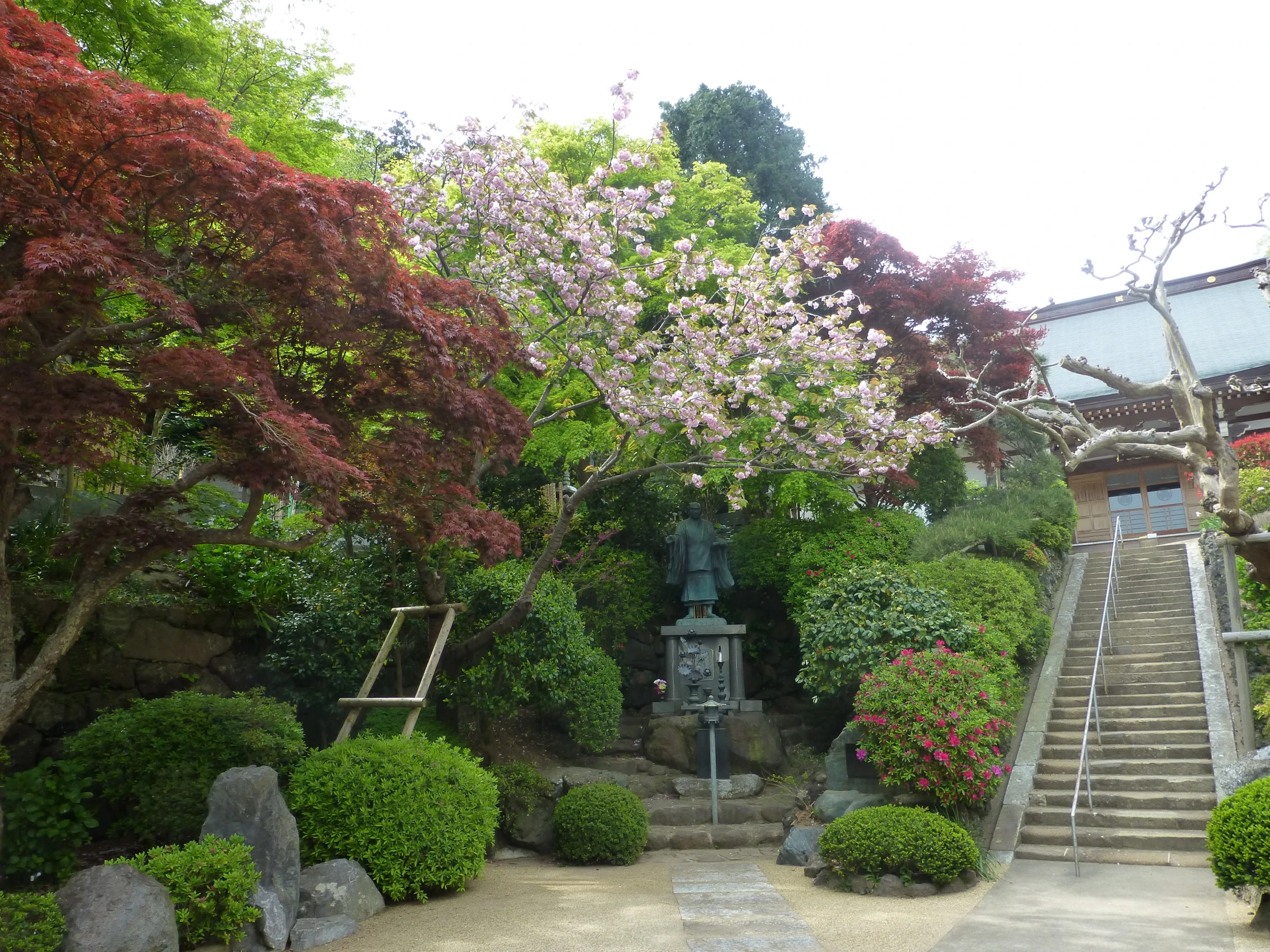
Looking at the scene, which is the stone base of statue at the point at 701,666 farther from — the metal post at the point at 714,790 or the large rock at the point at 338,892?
the large rock at the point at 338,892

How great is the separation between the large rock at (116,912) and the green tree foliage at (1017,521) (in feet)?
31.8

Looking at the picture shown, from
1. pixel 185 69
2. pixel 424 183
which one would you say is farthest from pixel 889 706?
pixel 185 69

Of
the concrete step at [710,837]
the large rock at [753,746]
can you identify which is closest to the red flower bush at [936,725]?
the concrete step at [710,837]

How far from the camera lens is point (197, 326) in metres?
4.93

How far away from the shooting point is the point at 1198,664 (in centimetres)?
1088

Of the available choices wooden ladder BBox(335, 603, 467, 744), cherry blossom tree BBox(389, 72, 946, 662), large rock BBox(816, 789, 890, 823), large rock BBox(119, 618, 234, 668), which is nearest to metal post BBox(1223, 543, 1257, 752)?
cherry blossom tree BBox(389, 72, 946, 662)

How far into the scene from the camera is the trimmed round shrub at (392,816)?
6492 mm

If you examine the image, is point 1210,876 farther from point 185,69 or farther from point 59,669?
point 185,69

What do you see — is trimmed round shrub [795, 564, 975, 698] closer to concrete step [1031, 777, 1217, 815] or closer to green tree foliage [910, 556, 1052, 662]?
green tree foliage [910, 556, 1052, 662]

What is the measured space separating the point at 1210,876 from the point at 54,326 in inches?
362

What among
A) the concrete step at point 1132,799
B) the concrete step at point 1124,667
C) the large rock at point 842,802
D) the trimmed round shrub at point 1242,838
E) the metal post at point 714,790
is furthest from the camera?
the concrete step at point 1124,667

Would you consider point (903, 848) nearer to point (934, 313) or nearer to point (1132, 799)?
point (1132, 799)

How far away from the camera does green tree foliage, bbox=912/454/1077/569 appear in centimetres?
1231

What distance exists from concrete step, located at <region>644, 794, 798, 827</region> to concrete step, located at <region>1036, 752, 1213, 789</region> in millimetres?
2748
